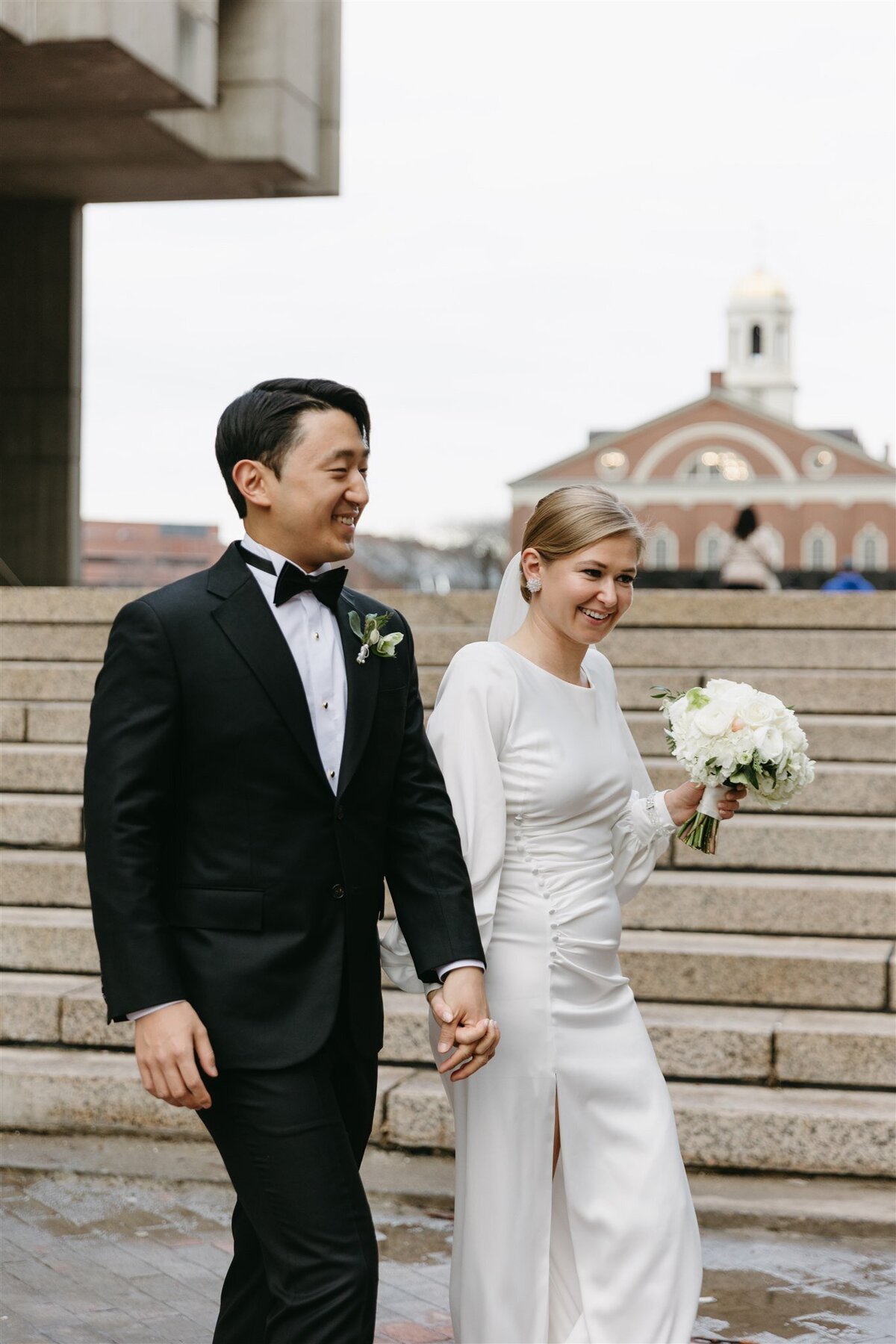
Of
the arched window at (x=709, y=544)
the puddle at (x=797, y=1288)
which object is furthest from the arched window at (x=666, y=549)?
the puddle at (x=797, y=1288)

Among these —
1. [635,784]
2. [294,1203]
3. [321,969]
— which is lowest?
[294,1203]

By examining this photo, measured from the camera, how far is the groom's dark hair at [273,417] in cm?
305

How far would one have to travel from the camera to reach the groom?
9.43 ft

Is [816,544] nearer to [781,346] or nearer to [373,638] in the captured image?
[781,346]

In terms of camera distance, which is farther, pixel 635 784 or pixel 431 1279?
pixel 431 1279

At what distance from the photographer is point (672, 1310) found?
3.38m

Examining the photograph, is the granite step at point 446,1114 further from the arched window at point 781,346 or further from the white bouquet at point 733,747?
the arched window at point 781,346

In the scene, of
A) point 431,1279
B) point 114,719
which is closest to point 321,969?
point 114,719

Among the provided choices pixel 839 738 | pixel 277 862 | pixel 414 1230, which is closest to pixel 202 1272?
pixel 414 1230

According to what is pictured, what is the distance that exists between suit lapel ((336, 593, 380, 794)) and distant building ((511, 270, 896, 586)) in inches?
2970

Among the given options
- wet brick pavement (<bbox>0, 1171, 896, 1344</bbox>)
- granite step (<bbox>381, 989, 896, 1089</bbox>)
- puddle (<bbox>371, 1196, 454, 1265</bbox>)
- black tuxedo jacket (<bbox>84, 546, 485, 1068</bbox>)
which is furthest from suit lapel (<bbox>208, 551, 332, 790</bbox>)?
granite step (<bbox>381, 989, 896, 1089</bbox>)

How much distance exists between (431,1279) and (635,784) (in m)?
1.70

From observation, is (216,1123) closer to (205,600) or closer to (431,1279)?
(205,600)

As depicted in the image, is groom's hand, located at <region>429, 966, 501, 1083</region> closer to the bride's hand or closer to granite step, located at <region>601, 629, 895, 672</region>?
the bride's hand
